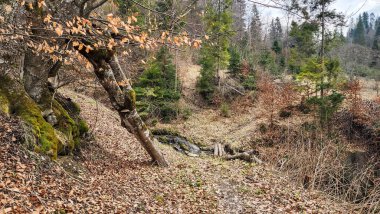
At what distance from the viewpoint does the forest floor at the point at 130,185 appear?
497cm

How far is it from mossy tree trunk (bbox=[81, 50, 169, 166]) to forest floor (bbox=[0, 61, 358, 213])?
118cm

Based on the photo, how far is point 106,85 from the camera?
8805 millimetres

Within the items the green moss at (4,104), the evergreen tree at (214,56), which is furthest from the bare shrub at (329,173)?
the evergreen tree at (214,56)

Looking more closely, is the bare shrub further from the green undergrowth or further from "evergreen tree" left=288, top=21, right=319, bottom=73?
"evergreen tree" left=288, top=21, right=319, bottom=73

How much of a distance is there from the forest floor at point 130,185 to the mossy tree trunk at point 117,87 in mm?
1177

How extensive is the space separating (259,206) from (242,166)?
4.28m

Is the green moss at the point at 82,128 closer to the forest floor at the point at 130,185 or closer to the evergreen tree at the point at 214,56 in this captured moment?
the forest floor at the point at 130,185

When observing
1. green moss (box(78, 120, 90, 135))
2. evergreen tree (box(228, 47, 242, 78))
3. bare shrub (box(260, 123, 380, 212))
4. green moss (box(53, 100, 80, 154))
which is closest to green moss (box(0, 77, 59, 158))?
green moss (box(53, 100, 80, 154))

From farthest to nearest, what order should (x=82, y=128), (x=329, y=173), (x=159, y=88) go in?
(x=159, y=88) < (x=82, y=128) < (x=329, y=173)

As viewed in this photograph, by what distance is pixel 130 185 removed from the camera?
7320 mm

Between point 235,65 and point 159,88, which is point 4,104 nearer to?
point 159,88

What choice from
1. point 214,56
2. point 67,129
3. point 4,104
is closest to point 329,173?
point 67,129

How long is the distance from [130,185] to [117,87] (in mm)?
3057

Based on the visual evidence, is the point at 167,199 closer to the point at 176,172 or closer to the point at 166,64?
the point at 176,172
